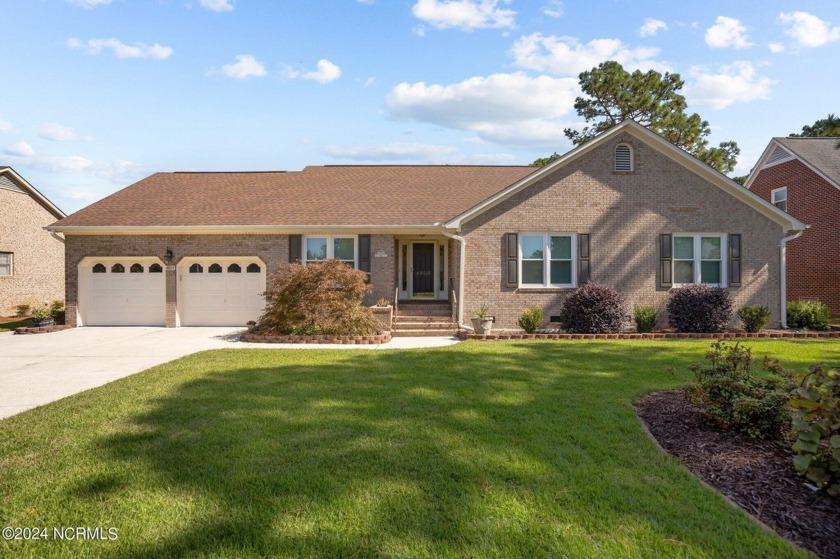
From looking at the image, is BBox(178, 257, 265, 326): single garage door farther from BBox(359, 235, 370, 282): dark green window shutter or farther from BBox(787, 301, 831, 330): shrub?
BBox(787, 301, 831, 330): shrub

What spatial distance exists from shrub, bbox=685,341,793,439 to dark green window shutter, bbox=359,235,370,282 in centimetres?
1103

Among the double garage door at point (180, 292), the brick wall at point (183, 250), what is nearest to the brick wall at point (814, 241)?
the brick wall at point (183, 250)

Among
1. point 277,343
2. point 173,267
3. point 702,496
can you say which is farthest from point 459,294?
point 702,496

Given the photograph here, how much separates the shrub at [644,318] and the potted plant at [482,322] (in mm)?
4178

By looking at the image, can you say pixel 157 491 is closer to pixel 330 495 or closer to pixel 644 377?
pixel 330 495

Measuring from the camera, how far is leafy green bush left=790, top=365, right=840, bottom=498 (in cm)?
344

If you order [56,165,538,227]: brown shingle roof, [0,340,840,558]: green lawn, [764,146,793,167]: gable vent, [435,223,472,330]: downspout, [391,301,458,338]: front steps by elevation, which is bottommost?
[0,340,840,558]: green lawn

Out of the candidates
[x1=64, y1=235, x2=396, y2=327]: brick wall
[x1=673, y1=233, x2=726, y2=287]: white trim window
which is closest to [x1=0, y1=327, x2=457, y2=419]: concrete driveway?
[x1=64, y1=235, x2=396, y2=327]: brick wall

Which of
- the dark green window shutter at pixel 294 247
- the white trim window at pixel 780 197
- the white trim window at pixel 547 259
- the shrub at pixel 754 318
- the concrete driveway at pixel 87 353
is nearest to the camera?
the concrete driveway at pixel 87 353

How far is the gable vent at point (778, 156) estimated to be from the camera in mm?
20272

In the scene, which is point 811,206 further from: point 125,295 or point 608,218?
point 125,295

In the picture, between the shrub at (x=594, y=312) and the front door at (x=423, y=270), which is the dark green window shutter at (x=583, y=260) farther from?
the front door at (x=423, y=270)

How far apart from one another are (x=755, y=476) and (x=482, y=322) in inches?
361

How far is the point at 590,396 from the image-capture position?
627 cm
